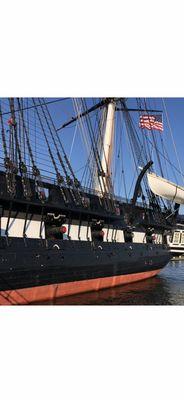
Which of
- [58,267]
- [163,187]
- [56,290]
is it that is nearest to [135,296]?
[56,290]

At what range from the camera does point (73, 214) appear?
1680cm

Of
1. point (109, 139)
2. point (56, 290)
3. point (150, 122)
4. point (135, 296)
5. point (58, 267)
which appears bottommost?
point (135, 296)

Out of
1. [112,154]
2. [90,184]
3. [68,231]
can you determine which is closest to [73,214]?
[68,231]

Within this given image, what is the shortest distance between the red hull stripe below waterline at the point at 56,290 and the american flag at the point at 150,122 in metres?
10.2

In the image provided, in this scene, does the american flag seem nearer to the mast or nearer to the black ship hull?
the mast

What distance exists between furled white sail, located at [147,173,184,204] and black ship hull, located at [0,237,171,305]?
239 inches

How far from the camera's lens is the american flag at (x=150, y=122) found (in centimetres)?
2469

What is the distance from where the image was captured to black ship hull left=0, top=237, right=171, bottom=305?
12.1 metres

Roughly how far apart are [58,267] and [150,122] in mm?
13956

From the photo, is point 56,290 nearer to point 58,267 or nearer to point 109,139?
point 58,267

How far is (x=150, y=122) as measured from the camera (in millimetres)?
24609

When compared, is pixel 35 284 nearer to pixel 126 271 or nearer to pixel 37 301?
pixel 37 301

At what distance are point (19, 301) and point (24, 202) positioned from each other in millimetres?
3509

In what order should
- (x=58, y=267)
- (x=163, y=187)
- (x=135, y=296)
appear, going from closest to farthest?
(x=58, y=267) → (x=135, y=296) → (x=163, y=187)
